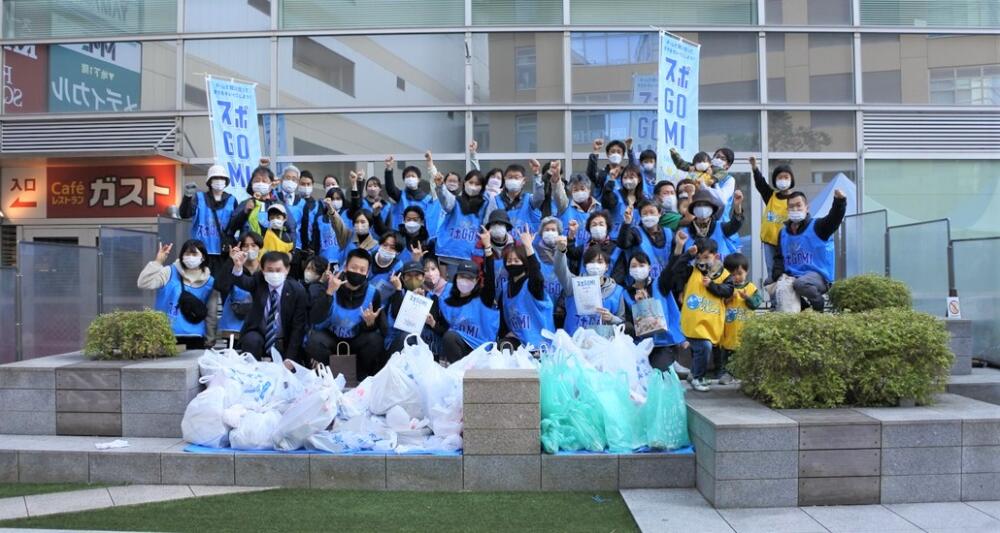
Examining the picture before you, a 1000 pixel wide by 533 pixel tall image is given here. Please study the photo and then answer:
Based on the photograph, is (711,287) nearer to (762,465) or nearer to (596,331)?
(596,331)

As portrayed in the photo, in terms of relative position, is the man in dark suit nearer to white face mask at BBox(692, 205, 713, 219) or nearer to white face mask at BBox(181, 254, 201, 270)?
white face mask at BBox(181, 254, 201, 270)

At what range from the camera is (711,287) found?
7066 mm

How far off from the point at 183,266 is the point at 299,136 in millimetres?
6093

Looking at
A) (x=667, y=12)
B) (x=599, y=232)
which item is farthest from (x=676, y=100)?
(x=667, y=12)

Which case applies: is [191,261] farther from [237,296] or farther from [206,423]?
[206,423]

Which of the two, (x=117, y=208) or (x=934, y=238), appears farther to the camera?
(x=117, y=208)

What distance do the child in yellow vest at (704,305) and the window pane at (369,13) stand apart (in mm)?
8239

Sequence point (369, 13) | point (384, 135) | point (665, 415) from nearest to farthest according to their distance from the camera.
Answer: point (665, 415) < point (384, 135) < point (369, 13)

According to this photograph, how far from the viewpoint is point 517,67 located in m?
13.8

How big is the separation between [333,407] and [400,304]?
5.10 ft

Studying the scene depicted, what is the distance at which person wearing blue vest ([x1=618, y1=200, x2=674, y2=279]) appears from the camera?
8.30 m

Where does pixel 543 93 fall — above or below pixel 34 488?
above

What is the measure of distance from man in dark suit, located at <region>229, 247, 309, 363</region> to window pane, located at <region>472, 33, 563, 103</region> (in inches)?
278

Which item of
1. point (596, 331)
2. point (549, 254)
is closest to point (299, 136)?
point (549, 254)
